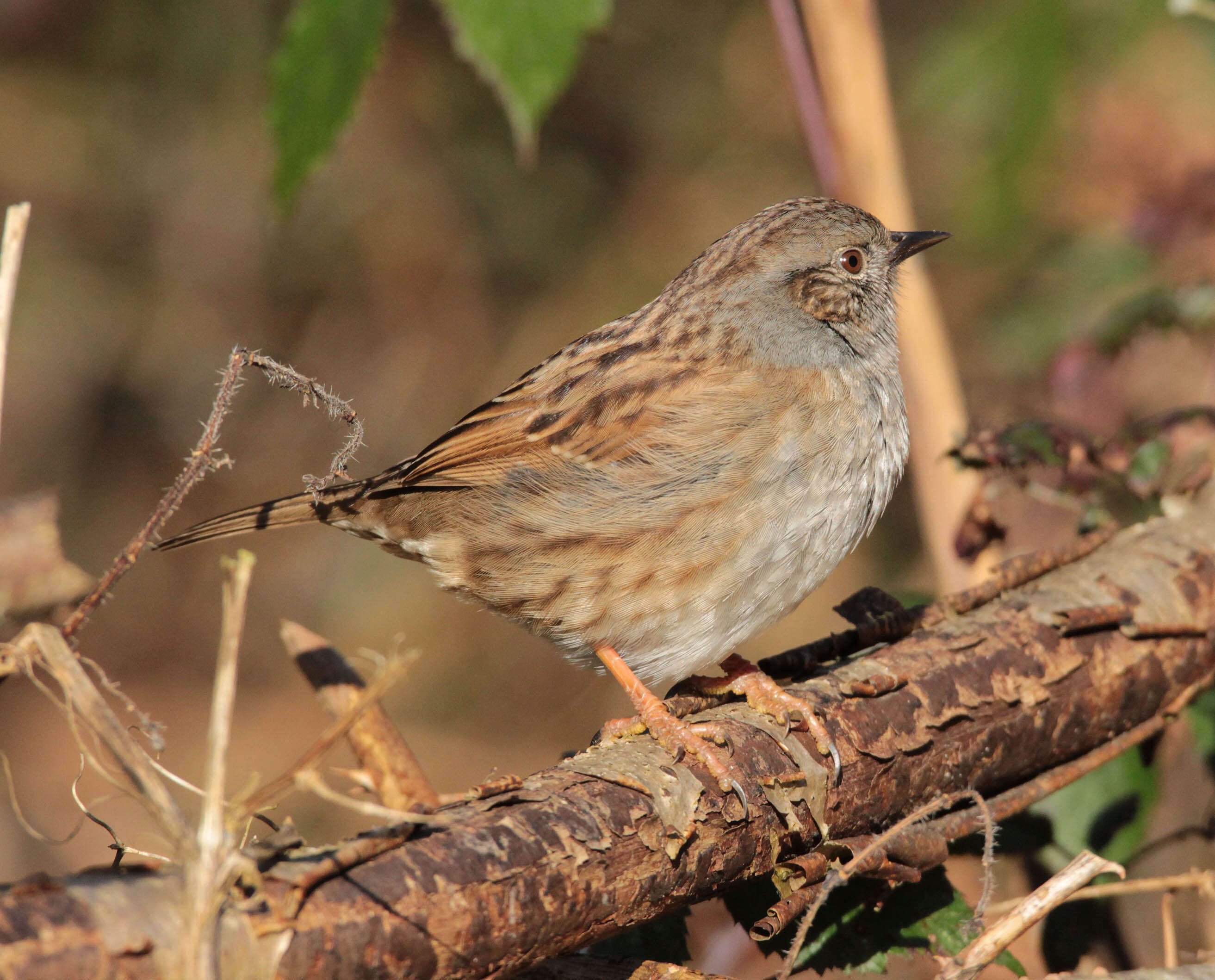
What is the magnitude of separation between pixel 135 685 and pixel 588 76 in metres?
4.32

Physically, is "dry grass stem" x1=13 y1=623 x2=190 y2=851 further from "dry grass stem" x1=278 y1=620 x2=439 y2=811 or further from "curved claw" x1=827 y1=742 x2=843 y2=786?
"curved claw" x1=827 y1=742 x2=843 y2=786

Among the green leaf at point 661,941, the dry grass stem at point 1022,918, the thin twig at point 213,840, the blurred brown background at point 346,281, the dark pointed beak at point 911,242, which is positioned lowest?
the dry grass stem at point 1022,918

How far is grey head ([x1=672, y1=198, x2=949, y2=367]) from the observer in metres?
3.40

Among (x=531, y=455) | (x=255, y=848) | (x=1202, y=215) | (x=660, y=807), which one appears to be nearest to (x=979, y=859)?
(x=660, y=807)

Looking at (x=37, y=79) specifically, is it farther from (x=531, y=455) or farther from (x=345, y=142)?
(x=531, y=455)

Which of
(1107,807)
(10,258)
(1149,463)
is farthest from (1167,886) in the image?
(10,258)

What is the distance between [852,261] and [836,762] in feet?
5.44

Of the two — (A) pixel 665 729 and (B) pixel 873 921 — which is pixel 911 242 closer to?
(A) pixel 665 729

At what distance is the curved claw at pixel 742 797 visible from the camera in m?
2.19

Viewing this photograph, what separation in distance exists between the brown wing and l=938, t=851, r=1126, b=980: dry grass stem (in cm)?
147

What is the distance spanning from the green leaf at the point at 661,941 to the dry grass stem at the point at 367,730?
0.53m

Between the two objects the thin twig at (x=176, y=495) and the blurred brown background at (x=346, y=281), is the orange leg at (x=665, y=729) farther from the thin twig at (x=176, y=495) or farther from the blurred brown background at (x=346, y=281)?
the blurred brown background at (x=346, y=281)

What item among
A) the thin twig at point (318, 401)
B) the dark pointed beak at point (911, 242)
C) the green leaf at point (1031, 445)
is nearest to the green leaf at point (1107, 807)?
the green leaf at point (1031, 445)

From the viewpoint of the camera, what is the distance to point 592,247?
23.4 ft
